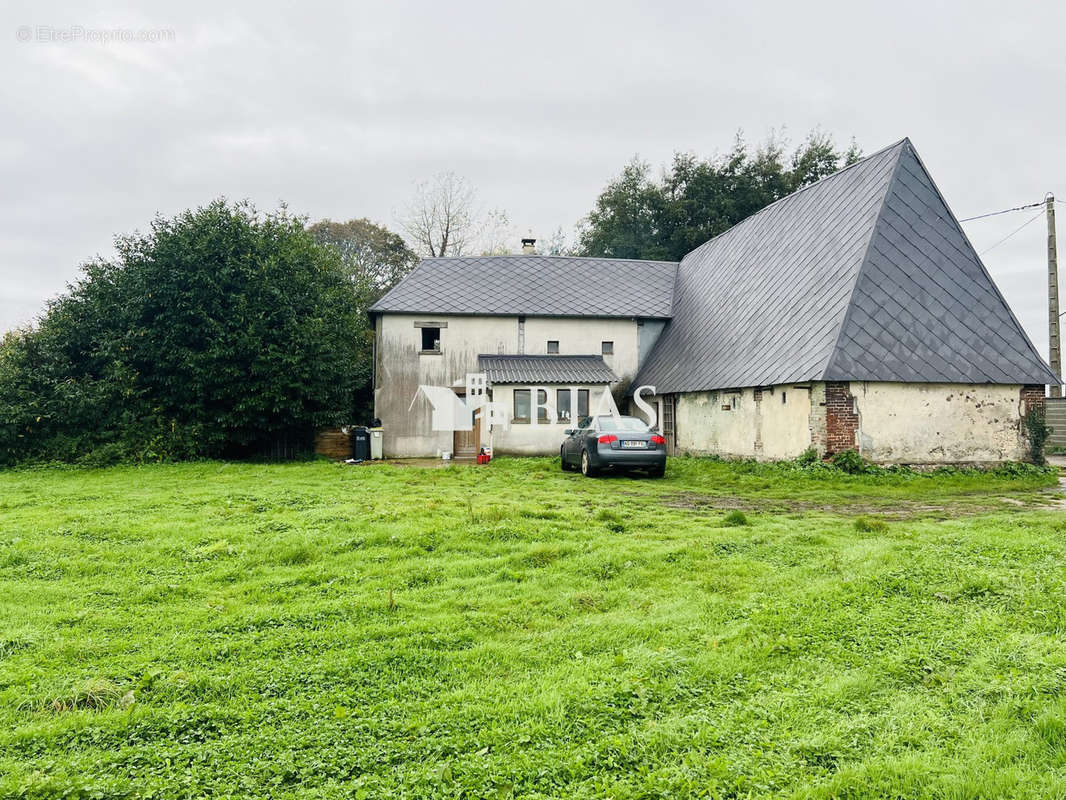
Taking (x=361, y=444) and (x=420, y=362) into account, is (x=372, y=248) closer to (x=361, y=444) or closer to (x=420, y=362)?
(x=420, y=362)

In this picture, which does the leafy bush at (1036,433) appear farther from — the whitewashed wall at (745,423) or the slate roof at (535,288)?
the slate roof at (535,288)

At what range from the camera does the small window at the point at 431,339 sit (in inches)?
885

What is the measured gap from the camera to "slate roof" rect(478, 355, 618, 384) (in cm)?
2061

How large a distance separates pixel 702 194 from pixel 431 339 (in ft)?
66.2

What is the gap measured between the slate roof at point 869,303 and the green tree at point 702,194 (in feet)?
50.7

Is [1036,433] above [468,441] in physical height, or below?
above

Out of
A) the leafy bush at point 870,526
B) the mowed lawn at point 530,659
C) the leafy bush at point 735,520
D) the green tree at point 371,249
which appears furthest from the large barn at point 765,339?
the green tree at point 371,249

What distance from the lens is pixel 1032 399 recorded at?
47.7 feet

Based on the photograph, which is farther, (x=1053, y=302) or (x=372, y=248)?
(x=372, y=248)

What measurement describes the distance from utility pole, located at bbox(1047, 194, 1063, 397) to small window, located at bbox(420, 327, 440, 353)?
1876 cm

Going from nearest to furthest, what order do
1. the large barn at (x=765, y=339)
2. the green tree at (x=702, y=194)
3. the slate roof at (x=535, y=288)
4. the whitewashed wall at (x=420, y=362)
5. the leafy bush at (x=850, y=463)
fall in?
the leafy bush at (x=850, y=463)
the large barn at (x=765, y=339)
the whitewashed wall at (x=420, y=362)
the slate roof at (x=535, y=288)
the green tree at (x=702, y=194)

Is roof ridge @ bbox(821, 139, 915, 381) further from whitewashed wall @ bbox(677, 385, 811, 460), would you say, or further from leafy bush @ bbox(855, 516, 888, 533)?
leafy bush @ bbox(855, 516, 888, 533)

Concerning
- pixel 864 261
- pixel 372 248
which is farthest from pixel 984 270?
pixel 372 248

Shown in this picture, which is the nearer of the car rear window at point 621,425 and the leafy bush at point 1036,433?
the leafy bush at point 1036,433
